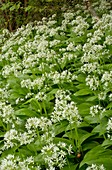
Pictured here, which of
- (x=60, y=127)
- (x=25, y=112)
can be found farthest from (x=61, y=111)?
(x=25, y=112)

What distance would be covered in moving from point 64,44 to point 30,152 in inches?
146

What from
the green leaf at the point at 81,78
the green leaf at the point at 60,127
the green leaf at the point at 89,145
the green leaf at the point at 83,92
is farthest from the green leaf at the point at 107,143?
the green leaf at the point at 81,78

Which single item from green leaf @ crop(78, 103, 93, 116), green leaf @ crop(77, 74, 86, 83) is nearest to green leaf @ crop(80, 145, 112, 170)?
green leaf @ crop(78, 103, 93, 116)

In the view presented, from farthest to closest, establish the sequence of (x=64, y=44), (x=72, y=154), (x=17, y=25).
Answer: (x=17, y=25), (x=64, y=44), (x=72, y=154)

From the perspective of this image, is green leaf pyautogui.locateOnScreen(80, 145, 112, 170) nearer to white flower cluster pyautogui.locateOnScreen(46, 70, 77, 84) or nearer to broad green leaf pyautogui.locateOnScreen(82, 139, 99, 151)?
broad green leaf pyautogui.locateOnScreen(82, 139, 99, 151)

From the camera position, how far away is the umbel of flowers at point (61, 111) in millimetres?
3467

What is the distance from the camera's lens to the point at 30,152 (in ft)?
13.0

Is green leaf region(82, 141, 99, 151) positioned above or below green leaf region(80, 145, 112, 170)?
below

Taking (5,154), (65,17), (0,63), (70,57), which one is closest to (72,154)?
(5,154)

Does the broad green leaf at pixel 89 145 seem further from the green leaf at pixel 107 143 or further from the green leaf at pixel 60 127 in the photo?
the green leaf at pixel 60 127

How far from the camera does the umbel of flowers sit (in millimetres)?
3467

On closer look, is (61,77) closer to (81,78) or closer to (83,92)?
(83,92)

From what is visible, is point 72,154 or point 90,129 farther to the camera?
point 90,129

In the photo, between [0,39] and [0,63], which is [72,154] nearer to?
[0,63]
